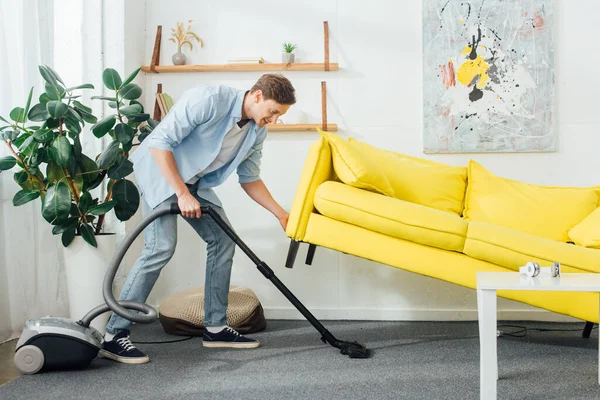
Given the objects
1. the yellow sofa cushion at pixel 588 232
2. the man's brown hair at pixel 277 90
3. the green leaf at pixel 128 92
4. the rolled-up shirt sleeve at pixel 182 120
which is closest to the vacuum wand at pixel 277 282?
the rolled-up shirt sleeve at pixel 182 120

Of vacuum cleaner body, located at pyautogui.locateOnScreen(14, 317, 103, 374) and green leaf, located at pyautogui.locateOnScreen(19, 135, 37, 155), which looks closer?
vacuum cleaner body, located at pyautogui.locateOnScreen(14, 317, 103, 374)

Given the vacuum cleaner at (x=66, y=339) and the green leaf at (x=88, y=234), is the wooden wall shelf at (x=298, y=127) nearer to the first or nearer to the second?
the green leaf at (x=88, y=234)

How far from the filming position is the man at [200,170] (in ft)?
8.55

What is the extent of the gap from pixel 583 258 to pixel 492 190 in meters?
0.84

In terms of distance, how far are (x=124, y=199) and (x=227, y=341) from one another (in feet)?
2.89

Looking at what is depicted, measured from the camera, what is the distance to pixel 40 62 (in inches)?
126

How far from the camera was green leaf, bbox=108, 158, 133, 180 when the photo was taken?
10.3 ft

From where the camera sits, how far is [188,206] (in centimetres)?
255

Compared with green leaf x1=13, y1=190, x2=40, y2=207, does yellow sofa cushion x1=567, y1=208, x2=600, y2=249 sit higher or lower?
lower

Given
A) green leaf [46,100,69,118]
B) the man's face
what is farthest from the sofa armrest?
green leaf [46,100,69,118]

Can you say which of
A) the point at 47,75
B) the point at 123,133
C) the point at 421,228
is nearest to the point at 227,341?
the point at 421,228

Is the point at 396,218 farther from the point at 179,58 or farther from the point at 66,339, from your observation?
the point at 179,58

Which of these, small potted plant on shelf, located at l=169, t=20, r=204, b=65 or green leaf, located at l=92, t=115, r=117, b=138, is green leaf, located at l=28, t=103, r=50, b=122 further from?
small potted plant on shelf, located at l=169, t=20, r=204, b=65

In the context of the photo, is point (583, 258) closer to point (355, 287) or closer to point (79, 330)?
point (355, 287)
